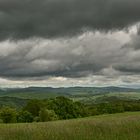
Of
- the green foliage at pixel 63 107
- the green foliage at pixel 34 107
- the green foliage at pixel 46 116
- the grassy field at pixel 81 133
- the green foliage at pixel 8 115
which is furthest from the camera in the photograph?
the green foliage at pixel 34 107

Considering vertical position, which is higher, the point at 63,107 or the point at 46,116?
the point at 63,107

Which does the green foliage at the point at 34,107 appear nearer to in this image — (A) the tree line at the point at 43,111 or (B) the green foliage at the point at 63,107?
(A) the tree line at the point at 43,111

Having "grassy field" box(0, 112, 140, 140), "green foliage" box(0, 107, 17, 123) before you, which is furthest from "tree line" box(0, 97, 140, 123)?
"grassy field" box(0, 112, 140, 140)

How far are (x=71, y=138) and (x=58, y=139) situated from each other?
2.13 feet

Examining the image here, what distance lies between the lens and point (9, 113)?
8581 centimetres

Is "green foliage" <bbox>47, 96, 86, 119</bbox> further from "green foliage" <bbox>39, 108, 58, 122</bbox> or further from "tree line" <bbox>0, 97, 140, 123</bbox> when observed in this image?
"green foliage" <bbox>39, 108, 58, 122</bbox>

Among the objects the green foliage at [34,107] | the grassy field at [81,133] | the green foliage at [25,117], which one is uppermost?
the grassy field at [81,133]

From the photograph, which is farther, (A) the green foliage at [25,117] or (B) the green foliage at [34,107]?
(B) the green foliage at [34,107]

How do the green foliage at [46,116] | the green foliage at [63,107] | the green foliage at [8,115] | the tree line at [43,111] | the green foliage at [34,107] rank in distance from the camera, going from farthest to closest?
the green foliage at [34,107]
the green foliage at [63,107]
the tree line at [43,111]
the green foliage at [8,115]
the green foliage at [46,116]

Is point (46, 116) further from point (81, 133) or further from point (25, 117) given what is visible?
point (81, 133)

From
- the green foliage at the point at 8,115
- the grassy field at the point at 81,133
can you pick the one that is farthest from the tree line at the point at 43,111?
the grassy field at the point at 81,133

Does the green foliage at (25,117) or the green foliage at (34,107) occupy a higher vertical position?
the green foliage at (34,107)

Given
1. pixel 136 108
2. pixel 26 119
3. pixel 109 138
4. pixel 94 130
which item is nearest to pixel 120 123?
pixel 94 130

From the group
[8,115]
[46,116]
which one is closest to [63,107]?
[46,116]
